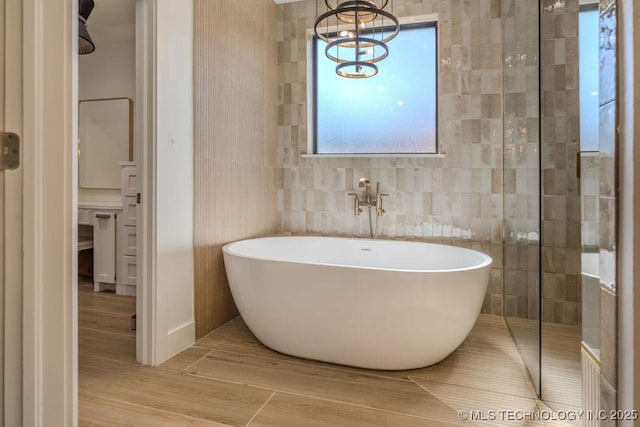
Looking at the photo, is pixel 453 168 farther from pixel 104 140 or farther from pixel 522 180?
pixel 104 140

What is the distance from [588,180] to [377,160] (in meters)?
2.18

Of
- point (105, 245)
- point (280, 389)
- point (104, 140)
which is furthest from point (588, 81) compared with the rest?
point (104, 140)

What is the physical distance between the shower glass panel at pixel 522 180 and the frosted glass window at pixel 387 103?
63 centimetres

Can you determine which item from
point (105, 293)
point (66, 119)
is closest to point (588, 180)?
point (66, 119)

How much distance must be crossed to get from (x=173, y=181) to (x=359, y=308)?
132 cm

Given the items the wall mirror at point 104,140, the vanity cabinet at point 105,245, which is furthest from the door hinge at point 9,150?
the wall mirror at point 104,140

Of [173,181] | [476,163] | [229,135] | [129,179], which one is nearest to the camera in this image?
[173,181]

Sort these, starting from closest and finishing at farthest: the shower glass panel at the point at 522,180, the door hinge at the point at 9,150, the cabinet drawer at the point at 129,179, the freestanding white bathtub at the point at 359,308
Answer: the door hinge at the point at 9,150 < the freestanding white bathtub at the point at 359,308 < the shower glass panel at the point at 522,180 < the cabinet drawer at the point at 129,179

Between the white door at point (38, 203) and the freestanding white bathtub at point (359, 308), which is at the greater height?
the white door at point (38, 203)

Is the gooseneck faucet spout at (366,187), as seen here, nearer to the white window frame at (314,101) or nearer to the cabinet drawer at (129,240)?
the white window frame at (314,101)

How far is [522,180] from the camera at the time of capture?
7.68ft

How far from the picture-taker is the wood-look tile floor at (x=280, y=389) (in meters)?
1.62

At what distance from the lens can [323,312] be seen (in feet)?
6.66

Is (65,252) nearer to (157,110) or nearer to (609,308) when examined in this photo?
(609,308)
